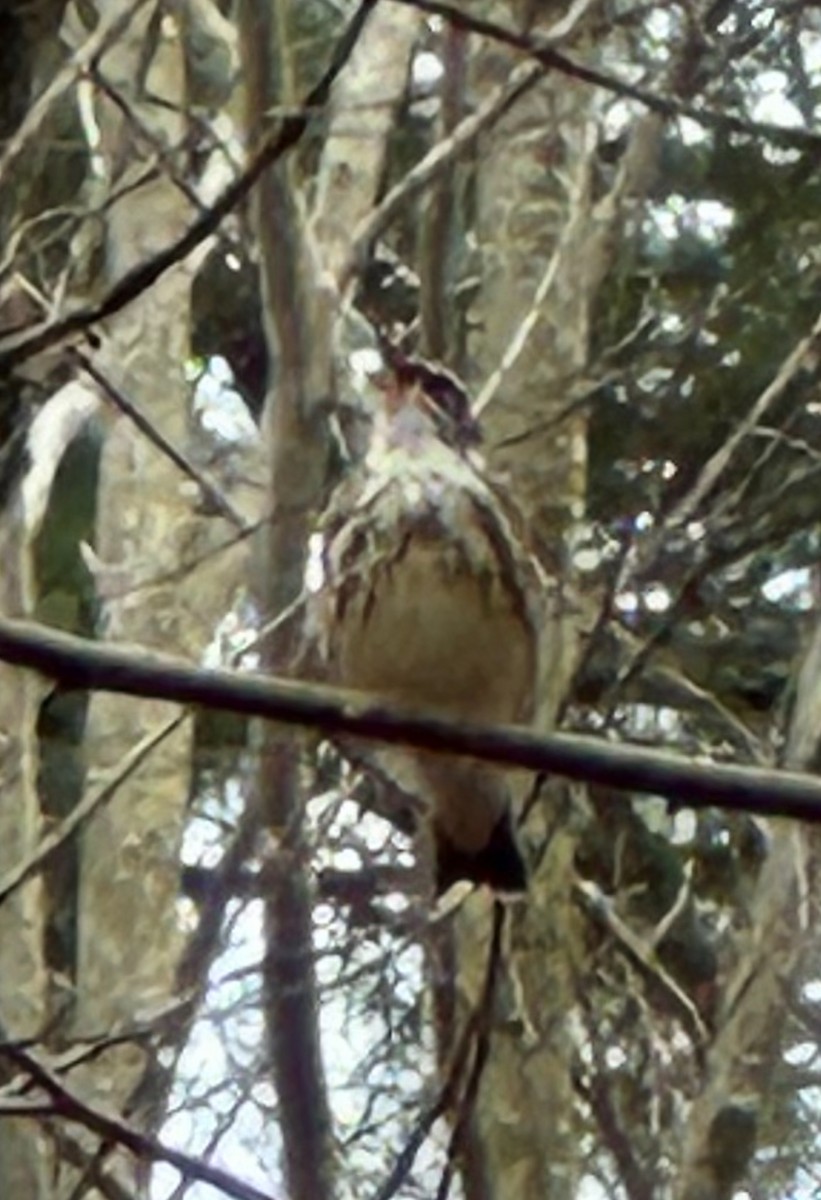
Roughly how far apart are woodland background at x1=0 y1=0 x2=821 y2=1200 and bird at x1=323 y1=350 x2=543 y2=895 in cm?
39

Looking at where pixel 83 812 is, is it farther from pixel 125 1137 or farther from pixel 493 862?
pixel 125 1137

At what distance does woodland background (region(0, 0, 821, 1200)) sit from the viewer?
429cm

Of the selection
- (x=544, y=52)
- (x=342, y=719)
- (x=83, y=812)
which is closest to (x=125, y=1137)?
(x=342, y=719)

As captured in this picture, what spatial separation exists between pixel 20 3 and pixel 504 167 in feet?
11.0

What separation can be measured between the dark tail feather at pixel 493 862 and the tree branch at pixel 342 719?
1.06 m

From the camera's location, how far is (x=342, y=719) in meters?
2.56

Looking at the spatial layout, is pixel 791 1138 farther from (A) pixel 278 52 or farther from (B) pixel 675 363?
(A) pixel 278 52

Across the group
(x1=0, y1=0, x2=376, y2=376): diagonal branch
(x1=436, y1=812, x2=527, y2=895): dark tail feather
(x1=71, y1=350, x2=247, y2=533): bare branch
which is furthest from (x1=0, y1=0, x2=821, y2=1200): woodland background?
(x1=0, y1=0, x2=376, y2=376): diagonal branch

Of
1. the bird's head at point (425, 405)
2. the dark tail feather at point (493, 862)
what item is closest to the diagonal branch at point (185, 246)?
the bird's head at point (425, 405)

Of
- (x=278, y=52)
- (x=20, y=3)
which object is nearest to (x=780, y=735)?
(x=278, y=52)

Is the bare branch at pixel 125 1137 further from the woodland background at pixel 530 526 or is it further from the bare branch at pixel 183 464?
the bare branch at pixel 183 464

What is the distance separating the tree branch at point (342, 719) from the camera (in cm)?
249

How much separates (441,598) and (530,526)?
869mm

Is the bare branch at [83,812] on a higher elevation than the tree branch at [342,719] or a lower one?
higher
